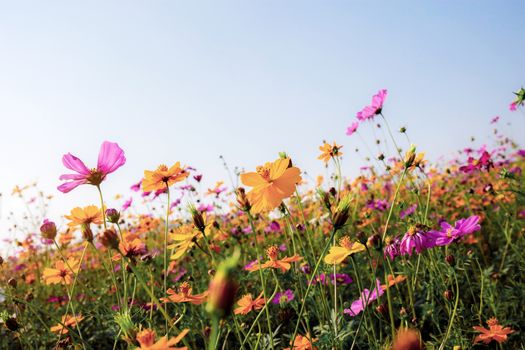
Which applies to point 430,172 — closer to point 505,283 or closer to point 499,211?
point 499,211

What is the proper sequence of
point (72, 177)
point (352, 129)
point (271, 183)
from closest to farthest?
point (271, 183) → point (72, 177) → point (352, 129)

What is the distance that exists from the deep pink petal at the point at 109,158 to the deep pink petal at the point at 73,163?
0.04m

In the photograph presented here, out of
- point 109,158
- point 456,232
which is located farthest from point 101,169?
point 456,232

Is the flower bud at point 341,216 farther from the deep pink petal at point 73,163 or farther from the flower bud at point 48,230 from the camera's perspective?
the flower bud at point 48,230

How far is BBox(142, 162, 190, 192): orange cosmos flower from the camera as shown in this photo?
3.44ft

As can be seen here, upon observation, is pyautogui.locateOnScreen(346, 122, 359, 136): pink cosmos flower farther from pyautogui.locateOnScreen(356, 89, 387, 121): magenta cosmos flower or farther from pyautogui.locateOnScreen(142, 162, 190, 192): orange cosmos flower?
pyautogui.locateOnScreen(142, 162, 190, 192): orange cosmos flower

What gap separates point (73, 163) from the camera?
896mm

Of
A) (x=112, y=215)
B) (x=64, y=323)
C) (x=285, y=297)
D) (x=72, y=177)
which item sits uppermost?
(x=72, y=177)

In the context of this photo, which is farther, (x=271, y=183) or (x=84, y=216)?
(x=84, y=216)

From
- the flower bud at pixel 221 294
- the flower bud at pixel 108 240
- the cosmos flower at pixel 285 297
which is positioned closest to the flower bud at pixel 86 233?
the flower bud at pixel 108 240

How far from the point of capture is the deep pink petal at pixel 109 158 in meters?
0.92

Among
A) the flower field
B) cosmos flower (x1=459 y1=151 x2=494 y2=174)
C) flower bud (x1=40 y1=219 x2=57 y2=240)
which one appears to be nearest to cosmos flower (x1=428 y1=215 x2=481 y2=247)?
the flower field

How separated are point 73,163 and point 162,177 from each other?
0.78 ft

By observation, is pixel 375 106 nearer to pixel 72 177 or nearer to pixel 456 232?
pixel 456 232
